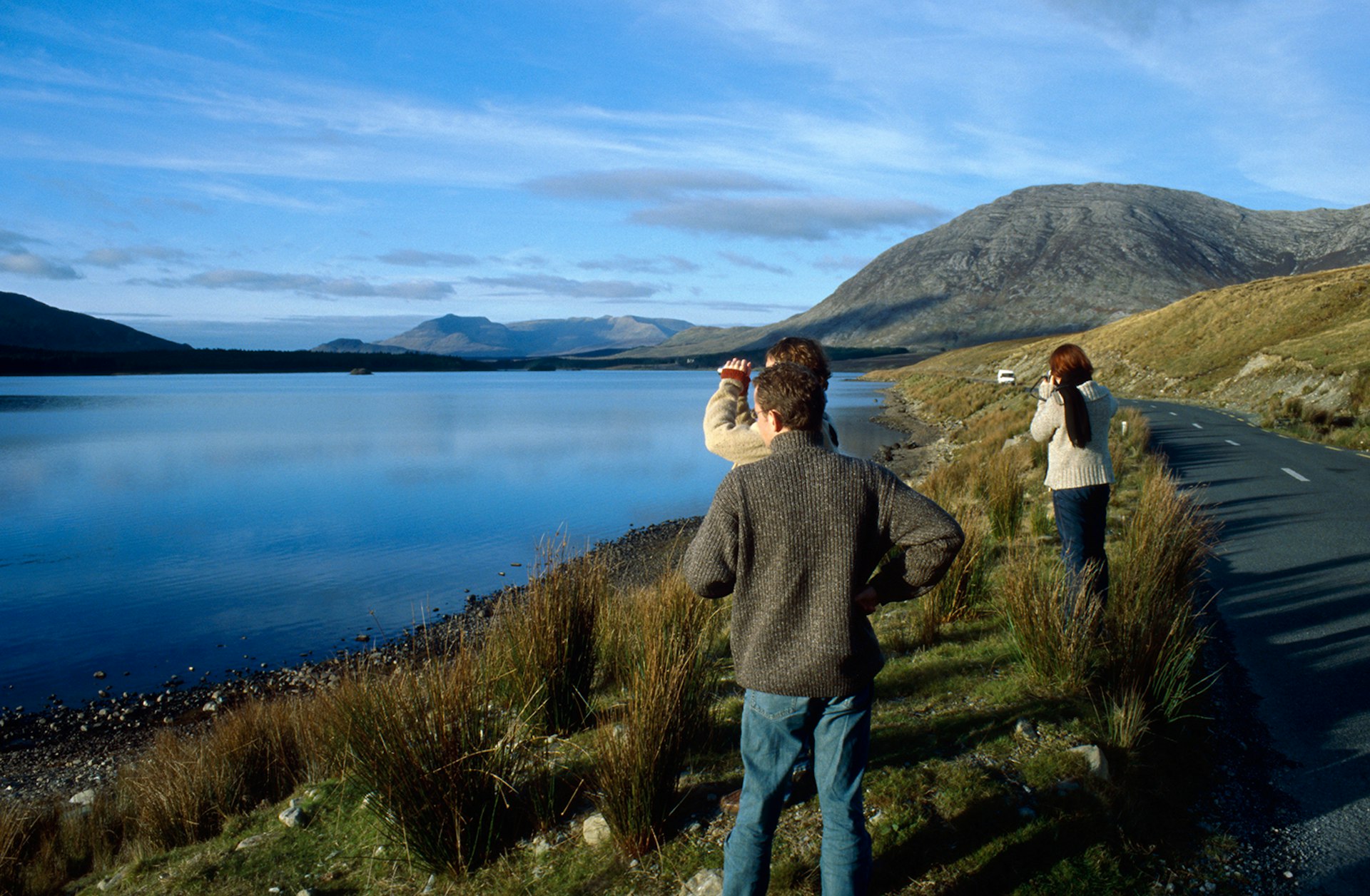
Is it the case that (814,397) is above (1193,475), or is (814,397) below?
above

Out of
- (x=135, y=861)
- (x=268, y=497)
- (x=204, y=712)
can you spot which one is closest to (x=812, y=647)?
(x=135, y=861)

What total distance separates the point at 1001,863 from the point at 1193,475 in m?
11.4

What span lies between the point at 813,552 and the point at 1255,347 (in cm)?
4708

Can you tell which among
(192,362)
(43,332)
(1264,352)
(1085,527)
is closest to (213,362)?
(192,362)

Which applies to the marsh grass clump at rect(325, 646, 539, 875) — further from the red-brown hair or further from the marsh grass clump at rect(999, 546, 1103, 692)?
the red-brown hair

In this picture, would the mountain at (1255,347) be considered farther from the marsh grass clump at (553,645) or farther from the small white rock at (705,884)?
the small white rock at (705,884)

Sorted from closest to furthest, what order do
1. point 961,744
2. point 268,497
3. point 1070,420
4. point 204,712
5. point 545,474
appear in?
1. point 961,744
2. point 1070,420
3. point 204,712
4. point 268,497
5. point 545,474

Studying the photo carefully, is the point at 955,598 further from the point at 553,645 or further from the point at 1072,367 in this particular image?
the point at 553,645

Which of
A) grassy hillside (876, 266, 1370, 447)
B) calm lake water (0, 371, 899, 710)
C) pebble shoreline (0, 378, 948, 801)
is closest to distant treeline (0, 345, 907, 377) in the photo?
grassy hillside (876, 266, 1370, 447)

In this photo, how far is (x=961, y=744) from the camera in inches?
156

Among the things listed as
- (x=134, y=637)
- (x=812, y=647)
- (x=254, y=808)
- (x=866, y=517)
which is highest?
(x=866, y=517)

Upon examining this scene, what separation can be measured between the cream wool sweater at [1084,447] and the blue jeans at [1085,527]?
62 mm

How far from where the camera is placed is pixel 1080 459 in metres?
5.21

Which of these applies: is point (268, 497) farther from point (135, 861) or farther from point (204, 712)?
point (135, 861)
